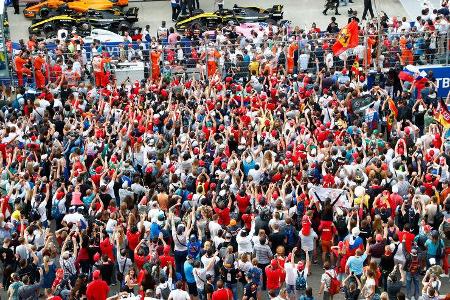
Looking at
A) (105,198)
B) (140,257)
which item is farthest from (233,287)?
(105,198)

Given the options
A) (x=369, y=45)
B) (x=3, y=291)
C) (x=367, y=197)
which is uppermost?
(x=369, y=45)

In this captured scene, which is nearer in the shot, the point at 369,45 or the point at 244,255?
the point at 244,255

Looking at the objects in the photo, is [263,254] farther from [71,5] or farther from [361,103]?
[71,5]

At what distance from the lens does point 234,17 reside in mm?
37094

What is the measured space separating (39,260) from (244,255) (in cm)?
381

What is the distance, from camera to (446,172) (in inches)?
903

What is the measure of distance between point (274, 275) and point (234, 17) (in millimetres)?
18434

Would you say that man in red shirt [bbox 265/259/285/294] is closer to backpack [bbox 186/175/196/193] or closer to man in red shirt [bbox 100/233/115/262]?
man in red shirt [bbox 100/233/115/262]


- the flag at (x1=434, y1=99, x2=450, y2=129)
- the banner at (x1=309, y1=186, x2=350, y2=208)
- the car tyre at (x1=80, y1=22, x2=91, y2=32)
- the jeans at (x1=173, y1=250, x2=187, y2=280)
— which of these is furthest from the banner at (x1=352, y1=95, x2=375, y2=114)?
the car tyre at (x1=80, y1=22, x2=91, y2=32)

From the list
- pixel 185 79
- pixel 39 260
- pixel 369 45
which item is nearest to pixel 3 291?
pixel 39 260

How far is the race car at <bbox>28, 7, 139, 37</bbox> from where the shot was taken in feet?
122

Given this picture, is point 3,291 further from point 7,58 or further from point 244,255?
point 7,58

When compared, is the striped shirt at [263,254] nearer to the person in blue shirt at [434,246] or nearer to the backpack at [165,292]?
the backpack at [165,292]

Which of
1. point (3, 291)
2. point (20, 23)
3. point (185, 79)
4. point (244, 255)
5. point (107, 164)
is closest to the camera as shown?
point (244, 255)
